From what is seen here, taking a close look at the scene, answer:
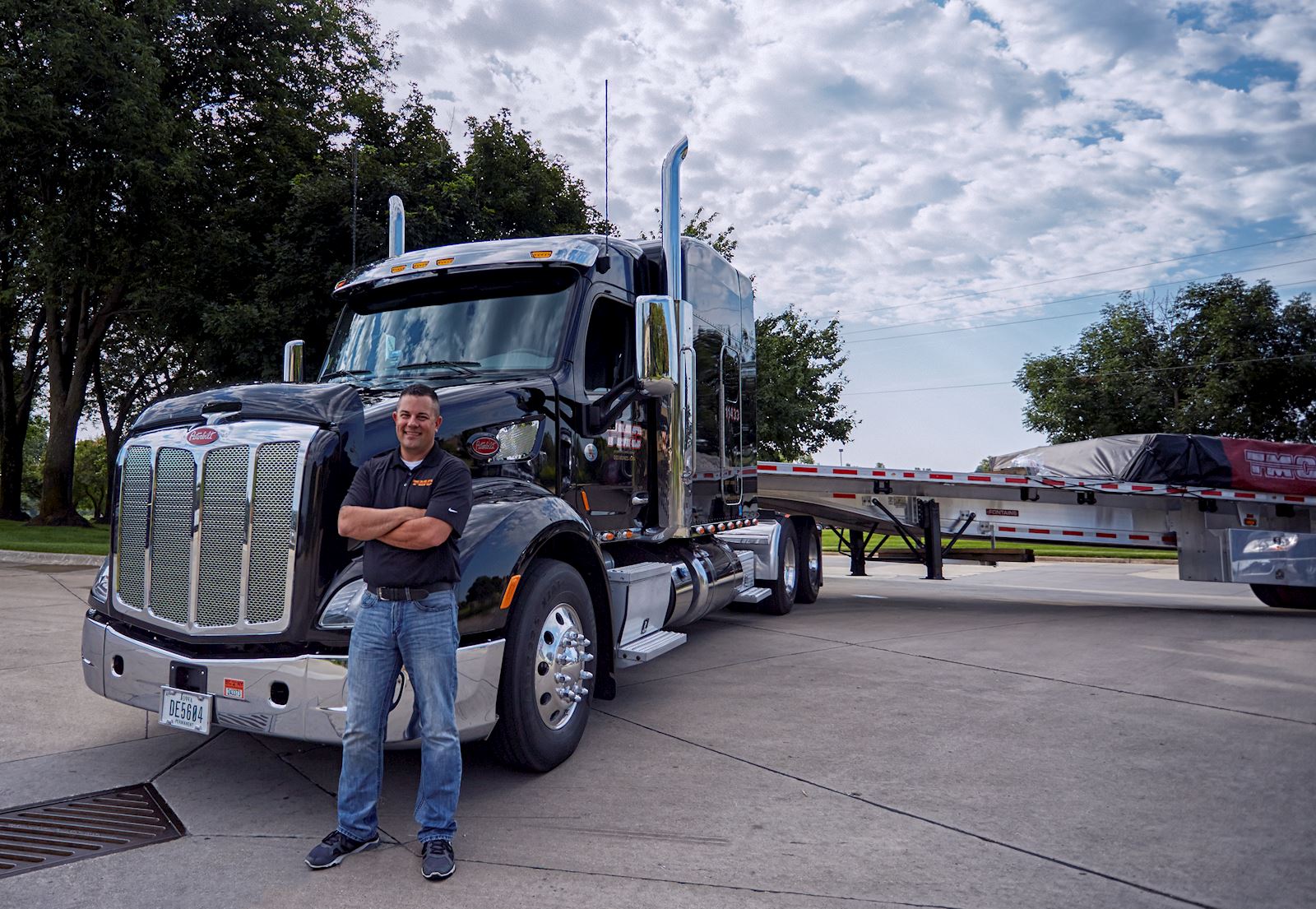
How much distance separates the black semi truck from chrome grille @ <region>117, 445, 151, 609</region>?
0.01 meters

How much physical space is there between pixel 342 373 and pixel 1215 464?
10.3 metres

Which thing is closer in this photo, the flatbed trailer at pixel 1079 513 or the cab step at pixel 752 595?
the cab step at pixel 752 595

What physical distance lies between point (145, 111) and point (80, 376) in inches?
356

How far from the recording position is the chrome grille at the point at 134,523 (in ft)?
14.0

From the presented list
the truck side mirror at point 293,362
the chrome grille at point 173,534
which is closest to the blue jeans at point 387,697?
the chrome grille at point 173,534

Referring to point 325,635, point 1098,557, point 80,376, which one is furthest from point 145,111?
point 1098,557

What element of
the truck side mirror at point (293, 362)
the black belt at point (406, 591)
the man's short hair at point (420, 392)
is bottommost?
the black belt at point (406, 591)

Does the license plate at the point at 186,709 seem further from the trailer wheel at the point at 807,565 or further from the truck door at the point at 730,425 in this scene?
the trailer wheel at the point at 807,565

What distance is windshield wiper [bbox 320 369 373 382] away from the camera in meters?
5.88

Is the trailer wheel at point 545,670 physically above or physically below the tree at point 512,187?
below

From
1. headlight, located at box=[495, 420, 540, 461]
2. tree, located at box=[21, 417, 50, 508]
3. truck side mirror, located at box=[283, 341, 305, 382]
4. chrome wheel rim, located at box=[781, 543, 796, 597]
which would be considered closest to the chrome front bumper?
headlight, located at box=[495, 420, 540, 461]

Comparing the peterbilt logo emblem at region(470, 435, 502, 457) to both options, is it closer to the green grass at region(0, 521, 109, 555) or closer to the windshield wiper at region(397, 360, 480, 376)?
the windshield wiper at region(397, 360, 480, 376)

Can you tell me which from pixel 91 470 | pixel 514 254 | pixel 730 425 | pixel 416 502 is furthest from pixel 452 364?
pixel 91 470

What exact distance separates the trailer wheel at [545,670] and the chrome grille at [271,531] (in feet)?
3.24
